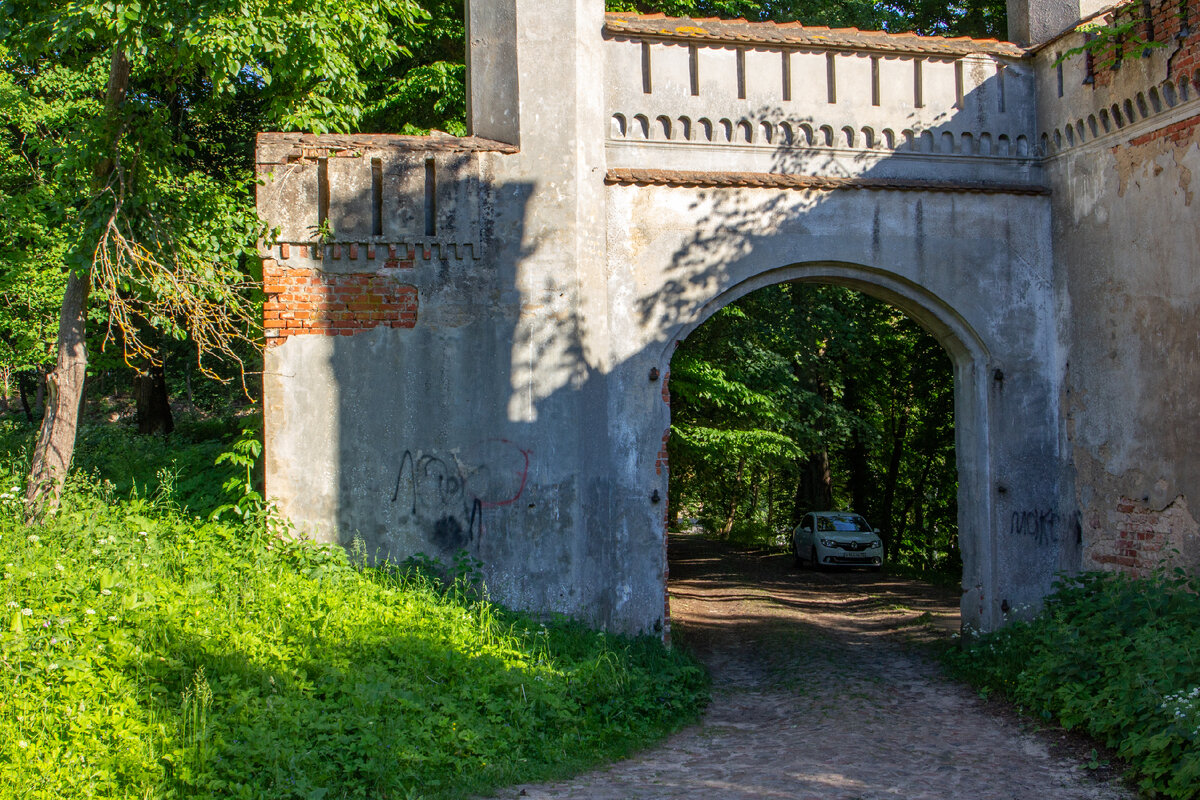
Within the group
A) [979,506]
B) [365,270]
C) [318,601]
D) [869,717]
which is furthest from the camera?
[979,506]

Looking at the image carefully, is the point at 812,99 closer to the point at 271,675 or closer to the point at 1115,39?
the point at 1115,39

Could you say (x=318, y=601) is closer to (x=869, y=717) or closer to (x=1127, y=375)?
(x=869, y=717)

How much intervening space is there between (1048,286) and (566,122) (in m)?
5.50

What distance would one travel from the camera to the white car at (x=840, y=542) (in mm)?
20125

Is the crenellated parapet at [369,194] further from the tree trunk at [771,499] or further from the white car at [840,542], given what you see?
the tree trunk at [771,499]

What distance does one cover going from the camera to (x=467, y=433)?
9102 mm

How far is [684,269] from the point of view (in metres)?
9.73

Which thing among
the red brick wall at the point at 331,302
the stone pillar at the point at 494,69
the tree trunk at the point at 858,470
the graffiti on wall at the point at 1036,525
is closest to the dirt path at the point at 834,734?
the graffiti on wall at the point at 1036,525

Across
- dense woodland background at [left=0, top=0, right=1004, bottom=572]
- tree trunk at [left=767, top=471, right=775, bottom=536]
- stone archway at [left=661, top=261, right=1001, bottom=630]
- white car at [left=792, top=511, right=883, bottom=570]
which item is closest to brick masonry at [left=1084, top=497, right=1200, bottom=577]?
stone archway at [left=661, top=261, right=1001, bottom=630]

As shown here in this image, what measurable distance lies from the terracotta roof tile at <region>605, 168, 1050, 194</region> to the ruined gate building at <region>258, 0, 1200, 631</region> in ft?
0.11

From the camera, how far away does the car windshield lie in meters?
20.5

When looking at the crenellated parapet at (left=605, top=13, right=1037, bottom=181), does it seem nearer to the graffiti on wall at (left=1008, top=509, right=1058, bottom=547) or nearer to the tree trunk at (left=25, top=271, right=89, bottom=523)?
the graffiti on wall at (left=1008, top=509, right=1058, bottom=547)

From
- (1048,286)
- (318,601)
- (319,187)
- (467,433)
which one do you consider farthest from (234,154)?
(1048,286)

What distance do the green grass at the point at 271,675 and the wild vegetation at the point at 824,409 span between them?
7.72 m
